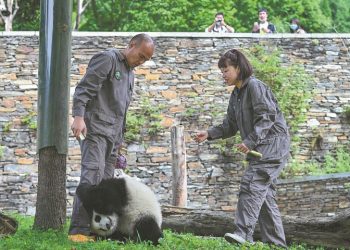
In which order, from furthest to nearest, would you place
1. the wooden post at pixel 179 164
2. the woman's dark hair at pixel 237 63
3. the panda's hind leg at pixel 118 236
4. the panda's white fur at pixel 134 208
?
the wooden post at pixel 179 164
the woman's dark hair at pixel 237 63
the panda's hind leg at pixel 118 236
the panda's white fur at pixel 134 208

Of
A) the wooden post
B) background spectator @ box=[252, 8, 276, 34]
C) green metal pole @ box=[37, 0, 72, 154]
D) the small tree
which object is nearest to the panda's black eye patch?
green metal pole @ box=[37, 0, 72, 154]

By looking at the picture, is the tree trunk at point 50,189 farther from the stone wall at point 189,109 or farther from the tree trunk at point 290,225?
the stone wall at point 189,109

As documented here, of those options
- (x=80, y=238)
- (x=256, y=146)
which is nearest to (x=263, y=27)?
(x=256, y=146)

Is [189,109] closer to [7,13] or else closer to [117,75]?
[7,13]

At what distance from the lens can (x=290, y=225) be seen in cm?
740

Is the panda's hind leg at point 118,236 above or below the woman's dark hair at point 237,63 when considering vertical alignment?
below

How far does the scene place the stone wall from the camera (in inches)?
580

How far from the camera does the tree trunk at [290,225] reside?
6844mm

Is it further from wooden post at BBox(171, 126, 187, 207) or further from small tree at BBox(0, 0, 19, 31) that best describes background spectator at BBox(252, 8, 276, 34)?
small tree at BBox(0, 0, 19, 31)

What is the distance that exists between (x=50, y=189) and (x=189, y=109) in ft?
30.1

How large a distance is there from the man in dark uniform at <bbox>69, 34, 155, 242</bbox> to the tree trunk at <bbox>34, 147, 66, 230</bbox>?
368 mm

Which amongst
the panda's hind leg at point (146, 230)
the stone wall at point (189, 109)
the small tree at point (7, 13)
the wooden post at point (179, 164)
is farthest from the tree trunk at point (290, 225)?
the small tree at point (7, 13)

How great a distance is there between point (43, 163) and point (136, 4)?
20.5 metres

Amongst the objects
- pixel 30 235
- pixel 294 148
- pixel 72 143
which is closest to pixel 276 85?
pixel 294 148
